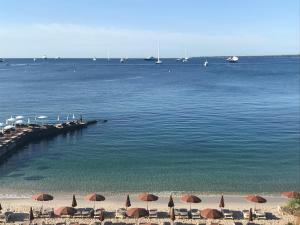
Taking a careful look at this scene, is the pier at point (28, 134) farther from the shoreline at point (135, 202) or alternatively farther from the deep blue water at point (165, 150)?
the shoreline at point (135, 202)

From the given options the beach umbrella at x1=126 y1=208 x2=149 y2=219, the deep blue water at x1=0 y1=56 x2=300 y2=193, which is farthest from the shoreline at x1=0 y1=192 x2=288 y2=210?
the beach umbrella at x1=126 y1=208 x2=149 y2=219

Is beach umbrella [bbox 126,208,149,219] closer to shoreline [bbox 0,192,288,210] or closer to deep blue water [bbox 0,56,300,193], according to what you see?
shoreline [bbox 0,192,288,210]

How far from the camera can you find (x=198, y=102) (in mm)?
105500

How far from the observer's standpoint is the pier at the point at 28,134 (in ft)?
186

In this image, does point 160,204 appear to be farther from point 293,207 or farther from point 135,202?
point 293,207

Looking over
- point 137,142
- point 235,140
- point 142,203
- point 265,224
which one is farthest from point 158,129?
point 265,224

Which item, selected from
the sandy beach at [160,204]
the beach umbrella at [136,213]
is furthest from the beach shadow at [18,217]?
the beach umbrella at [136,213]

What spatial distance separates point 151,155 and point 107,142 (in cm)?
1087

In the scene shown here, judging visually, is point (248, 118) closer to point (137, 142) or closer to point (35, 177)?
point (137, 142)

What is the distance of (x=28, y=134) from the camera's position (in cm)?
6519

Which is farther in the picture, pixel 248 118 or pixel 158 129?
pixel 248 118

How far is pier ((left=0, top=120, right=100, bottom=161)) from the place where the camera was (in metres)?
56.7

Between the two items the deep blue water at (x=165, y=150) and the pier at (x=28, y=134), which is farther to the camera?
the pier at (x=28, y=134)

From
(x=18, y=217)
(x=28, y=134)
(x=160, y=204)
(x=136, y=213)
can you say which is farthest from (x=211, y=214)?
(x=28, y=134)
